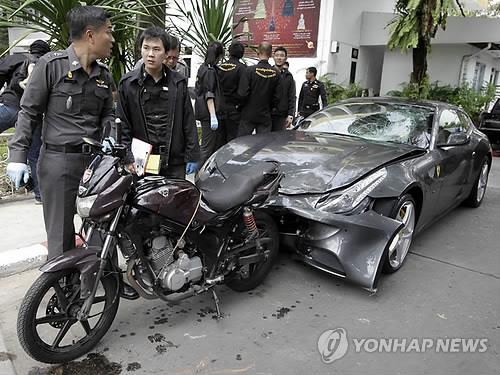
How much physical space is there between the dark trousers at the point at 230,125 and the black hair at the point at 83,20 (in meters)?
3.42

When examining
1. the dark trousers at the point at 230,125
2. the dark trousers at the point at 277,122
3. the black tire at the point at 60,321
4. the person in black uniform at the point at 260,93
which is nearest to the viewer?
the black tire at the point at 60,321

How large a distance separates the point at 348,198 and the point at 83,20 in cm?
213

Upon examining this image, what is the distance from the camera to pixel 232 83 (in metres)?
5.90

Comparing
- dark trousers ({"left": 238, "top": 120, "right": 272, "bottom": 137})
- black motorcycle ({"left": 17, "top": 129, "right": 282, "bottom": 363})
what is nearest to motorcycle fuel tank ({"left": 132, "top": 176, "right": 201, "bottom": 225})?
black motorcycle ({"left": 17, "top": 129, "right": 282, "bottom": 363})

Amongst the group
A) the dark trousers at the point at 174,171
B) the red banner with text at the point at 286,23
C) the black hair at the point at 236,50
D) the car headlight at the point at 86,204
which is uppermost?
the red banner with text at the point at 286,23

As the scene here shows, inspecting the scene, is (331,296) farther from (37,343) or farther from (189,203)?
(37,343)

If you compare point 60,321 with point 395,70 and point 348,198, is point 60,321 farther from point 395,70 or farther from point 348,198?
point 395,70

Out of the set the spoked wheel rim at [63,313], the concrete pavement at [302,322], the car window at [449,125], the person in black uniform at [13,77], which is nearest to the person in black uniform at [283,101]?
the car window at [449,125]

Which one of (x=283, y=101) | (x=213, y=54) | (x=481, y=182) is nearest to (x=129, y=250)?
(x=213, y=54)

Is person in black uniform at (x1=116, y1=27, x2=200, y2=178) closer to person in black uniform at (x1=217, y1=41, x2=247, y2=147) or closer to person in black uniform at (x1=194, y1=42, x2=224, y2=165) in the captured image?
person in black uniform at (x1=194, y1=42, x2=224, y2=165)

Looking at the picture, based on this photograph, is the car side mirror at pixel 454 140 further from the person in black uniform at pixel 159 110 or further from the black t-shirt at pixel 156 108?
the black t-shirt at pixel 156 108

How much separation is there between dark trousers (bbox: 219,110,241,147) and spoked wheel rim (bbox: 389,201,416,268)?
3.02m

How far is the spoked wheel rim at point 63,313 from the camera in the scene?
7.86 ft

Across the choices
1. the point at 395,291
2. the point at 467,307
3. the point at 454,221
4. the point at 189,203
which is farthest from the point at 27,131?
the point at 454,221
